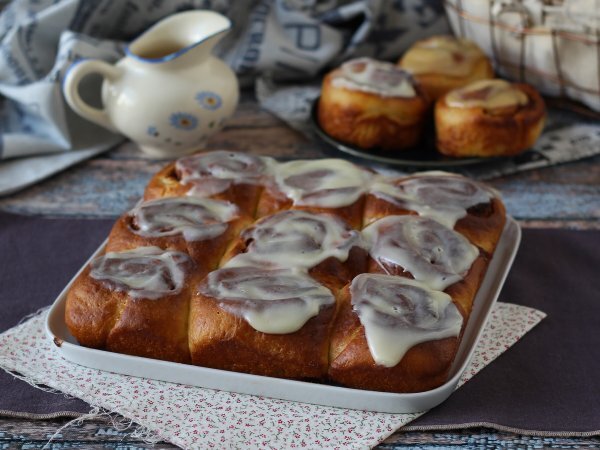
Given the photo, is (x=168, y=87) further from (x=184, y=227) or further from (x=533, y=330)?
(x=533, y=330)

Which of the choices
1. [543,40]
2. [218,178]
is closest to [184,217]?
[218,178]

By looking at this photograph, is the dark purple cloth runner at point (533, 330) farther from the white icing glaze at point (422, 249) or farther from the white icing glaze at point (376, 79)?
the white icing glaze at point (376, 79)

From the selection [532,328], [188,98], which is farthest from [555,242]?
[188,98]

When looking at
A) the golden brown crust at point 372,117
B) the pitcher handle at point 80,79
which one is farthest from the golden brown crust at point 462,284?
the pitcher handle at point 80,79

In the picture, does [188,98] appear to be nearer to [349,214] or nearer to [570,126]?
[349,214]

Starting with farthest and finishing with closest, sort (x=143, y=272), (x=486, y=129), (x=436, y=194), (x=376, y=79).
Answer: (x=376, y=79)
(x=486, y=129)
(x=436, y=194)
(x=143, y=272)

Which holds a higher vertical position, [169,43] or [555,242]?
[169,43]
